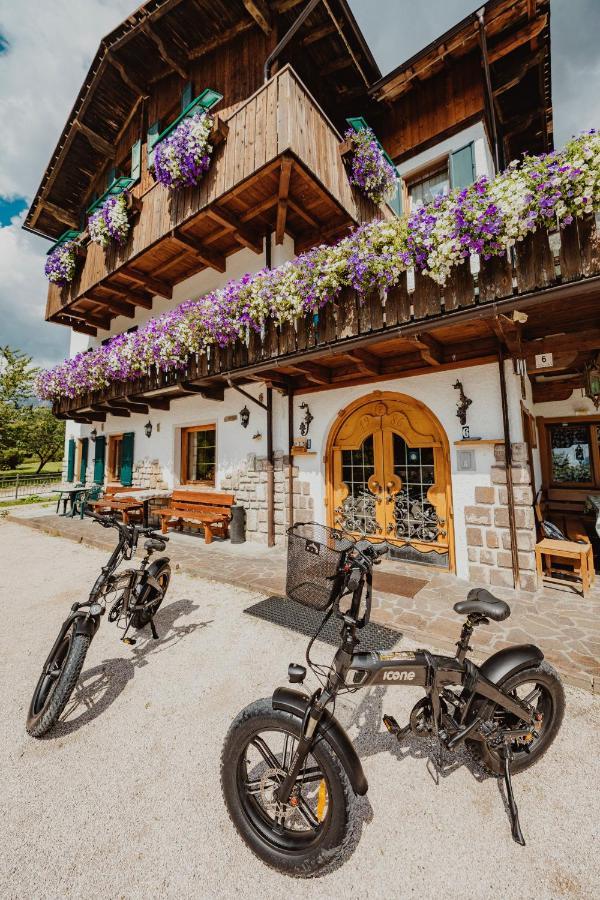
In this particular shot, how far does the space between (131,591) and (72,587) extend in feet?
9.20

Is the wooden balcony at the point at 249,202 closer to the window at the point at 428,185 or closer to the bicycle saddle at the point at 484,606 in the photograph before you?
the window at the point at 428,185

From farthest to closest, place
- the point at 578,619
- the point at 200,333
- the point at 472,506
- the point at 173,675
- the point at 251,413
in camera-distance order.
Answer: the point at 251,413
the point at 200,333
the point at 472,506
the point at 578,619
the point at 173,675

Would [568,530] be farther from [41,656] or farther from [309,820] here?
[41,656]

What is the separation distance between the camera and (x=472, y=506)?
221 inches

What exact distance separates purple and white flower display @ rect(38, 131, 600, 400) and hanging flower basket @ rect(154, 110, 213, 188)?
2.33m

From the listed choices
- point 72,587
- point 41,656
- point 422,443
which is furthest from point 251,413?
point 41,656

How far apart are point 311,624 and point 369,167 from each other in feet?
27.3

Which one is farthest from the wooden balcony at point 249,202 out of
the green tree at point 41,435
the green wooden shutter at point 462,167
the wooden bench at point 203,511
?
the green tree at point 41,435

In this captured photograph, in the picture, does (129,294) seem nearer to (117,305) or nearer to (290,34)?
(117,305)

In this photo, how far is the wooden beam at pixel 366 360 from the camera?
19.3ft

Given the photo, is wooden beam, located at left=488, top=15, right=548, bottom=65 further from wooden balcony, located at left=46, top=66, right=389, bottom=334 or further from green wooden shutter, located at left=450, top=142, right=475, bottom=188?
wooden balcony, located at left=46, top=66, right=389, bottom=334

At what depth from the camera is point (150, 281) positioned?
9844 millimetres

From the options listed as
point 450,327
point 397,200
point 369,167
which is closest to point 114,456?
point 369,167

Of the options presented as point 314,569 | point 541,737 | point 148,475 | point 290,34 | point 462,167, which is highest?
point 290,34
